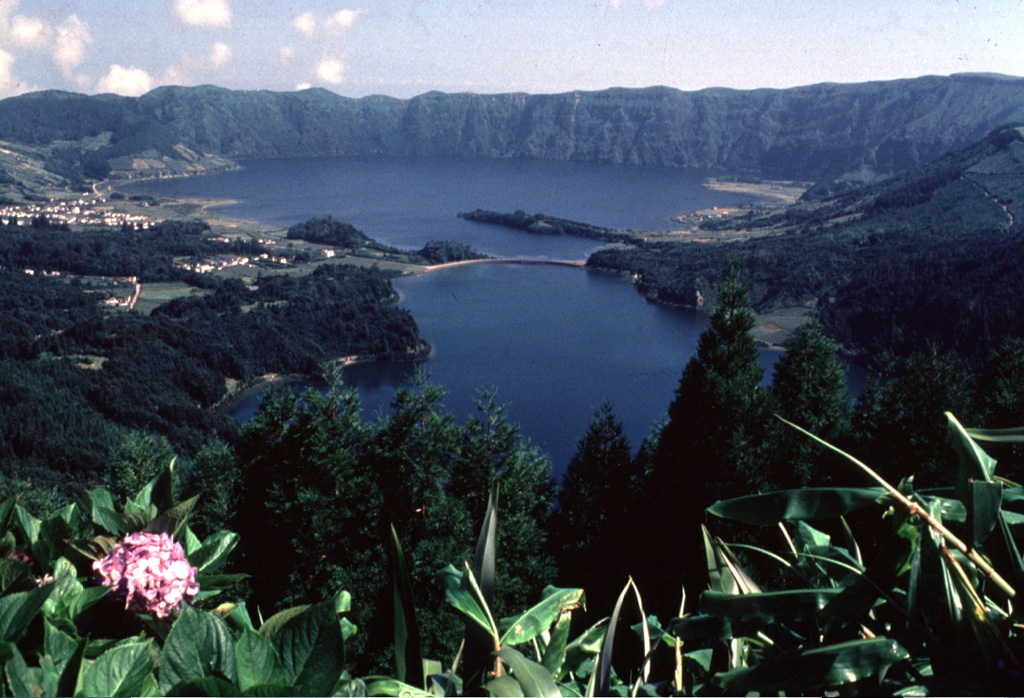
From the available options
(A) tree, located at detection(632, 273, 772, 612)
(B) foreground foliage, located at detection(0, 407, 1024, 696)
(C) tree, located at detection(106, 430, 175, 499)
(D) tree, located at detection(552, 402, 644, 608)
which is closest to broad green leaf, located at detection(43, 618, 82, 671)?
(B) foreground foliage, located at detection(0, 407, 1024, 696)

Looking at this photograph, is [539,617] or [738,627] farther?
[539,617]

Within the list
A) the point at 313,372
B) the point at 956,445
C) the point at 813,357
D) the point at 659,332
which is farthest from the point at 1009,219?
the point at 956,445

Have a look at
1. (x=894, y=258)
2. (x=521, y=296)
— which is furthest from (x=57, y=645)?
(x=894, y=258)

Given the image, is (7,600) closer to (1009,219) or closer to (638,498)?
(638,498)

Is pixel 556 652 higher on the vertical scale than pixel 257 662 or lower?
lower

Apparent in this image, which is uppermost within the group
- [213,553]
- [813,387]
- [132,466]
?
[213,553]

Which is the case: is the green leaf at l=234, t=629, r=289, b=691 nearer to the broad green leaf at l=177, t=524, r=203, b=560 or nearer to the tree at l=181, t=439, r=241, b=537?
the broad green leaf at l=177, t=524, r=203, b=560

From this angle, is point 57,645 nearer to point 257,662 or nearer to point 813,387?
point 257,662
